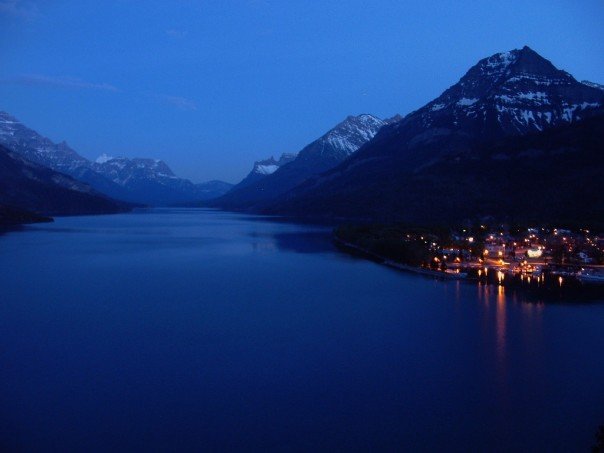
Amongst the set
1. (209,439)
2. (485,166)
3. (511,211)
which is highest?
(485,166)

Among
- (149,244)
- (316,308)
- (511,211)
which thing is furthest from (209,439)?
(511,211)

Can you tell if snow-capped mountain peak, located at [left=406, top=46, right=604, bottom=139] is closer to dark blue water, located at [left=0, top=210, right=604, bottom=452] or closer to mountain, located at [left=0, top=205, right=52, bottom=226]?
mountain, located at [left=0, top=205, right=52, bottom=226]

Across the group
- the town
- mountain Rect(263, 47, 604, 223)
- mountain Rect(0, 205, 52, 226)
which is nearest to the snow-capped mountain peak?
mountain Rect(263, 47, 604, 223)

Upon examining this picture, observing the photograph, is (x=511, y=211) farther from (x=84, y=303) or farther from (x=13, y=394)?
(x=13, y=394)

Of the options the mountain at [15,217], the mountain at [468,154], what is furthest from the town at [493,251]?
the mountain at [15,217]

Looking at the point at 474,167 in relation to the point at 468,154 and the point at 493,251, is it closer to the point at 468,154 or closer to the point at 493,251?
the point at 468,154

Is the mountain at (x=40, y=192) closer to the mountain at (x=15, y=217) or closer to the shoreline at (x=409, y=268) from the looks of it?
the mountain at (x=15, y=217)
